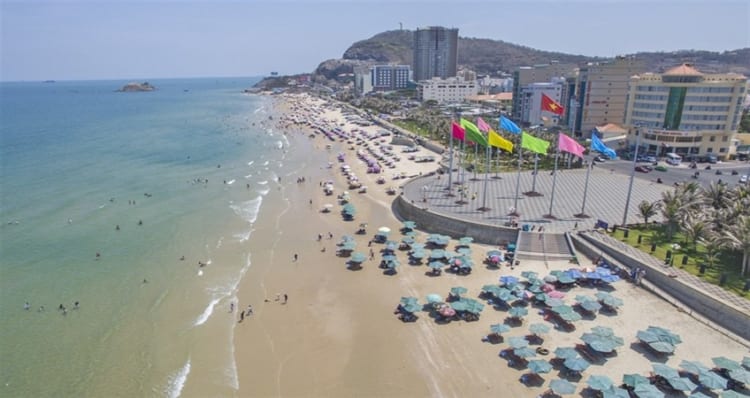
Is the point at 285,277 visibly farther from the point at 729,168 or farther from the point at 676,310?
the point at 729,168

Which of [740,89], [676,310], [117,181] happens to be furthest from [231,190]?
[740,89]

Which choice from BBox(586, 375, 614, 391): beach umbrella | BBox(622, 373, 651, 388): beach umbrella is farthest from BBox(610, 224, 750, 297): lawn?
BBox(586, 375, 614, 391): beach umbrella

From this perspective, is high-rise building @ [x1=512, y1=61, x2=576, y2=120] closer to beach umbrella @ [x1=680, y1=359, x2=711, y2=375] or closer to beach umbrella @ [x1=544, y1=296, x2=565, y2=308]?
beach umbrella @ [x1=544, y1=296, x2=565, y2=308]

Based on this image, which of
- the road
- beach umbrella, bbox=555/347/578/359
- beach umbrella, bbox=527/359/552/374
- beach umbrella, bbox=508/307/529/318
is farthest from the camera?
the road

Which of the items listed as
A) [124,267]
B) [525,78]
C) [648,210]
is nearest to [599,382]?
[648,210]

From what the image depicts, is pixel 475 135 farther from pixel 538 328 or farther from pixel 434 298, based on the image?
pixel 538 328
